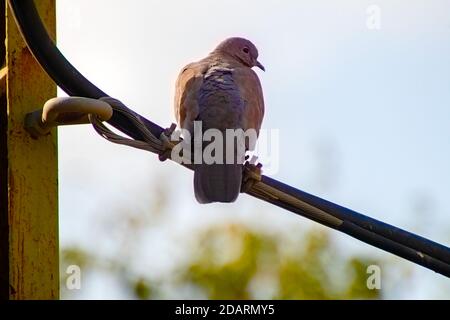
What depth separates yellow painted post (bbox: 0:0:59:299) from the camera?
404 centimetres

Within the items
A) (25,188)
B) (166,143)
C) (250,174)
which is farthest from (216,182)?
(25,188)

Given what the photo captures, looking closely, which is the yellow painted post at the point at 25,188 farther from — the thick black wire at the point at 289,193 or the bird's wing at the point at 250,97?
the bird's wing at the point at 250,97

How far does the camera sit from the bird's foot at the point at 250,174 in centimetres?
478

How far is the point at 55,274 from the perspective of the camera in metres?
4.10

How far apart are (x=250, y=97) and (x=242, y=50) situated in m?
1.76

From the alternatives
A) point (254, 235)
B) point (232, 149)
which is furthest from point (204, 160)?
point (254, 235)

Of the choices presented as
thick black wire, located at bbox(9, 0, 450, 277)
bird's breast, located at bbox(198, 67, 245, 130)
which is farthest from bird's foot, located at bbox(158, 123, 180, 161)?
bird's breast, located at bbox(198, 67, 245, 130)

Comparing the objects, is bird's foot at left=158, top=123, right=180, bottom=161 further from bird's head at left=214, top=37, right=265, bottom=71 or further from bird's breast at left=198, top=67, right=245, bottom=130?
bird's head at left=214, top=37, right=265, bottom=71

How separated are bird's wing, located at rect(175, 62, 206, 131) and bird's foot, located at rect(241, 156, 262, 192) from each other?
2.02 feet

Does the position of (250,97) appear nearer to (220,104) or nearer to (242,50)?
(220,104)

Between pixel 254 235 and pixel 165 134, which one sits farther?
pixel 254 235

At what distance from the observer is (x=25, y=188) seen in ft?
13.4

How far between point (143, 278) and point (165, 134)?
26.1ft
